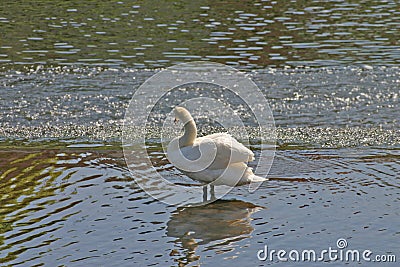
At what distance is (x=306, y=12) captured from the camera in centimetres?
2122

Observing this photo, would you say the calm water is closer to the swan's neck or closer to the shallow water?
the shallow water

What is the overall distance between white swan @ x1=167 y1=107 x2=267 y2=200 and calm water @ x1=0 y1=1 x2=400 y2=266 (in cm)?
28

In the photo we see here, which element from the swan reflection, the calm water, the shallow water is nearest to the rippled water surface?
the calm water

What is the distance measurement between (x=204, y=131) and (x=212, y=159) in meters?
3.15

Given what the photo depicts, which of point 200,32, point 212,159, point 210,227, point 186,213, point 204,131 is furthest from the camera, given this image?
point 200,32

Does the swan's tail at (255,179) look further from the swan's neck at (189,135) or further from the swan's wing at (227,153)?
the swan's neck at (189,135)

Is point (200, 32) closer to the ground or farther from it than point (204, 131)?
farther from it

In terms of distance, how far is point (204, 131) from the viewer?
12023 millimetres

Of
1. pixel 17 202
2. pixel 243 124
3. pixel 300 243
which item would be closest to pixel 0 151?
pixel 17 202

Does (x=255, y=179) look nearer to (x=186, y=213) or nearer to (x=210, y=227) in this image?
(x=186, y=213)

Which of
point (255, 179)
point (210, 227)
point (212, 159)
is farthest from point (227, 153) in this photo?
point (210, 227)

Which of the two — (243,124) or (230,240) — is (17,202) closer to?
(230,240)

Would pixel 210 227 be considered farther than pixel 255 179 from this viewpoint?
No

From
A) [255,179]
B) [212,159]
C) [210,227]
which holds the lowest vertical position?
[210,227]
